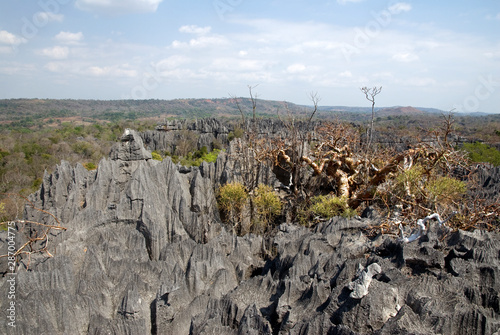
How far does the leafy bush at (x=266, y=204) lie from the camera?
12797 mm

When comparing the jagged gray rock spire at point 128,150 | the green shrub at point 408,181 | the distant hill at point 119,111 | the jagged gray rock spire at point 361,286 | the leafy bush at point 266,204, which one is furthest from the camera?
the distant hill at point 119,111

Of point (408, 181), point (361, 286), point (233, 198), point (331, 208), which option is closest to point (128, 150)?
point (233, 198)

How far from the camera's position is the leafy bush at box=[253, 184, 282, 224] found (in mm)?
12797

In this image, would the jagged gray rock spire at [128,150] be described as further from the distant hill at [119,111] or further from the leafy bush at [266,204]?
the distant hill at [119,111]

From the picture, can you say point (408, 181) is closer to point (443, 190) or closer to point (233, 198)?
point (443, 190)

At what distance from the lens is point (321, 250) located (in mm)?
8625

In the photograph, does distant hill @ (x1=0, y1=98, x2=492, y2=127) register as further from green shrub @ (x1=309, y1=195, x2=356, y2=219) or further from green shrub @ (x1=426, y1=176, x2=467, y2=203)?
green shrub @ (x1=426, y1=176, x2=467, y2=203)

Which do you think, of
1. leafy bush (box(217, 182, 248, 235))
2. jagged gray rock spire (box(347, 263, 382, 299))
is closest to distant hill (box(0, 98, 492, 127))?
leafy bush (box(217, 182, 248, 235))

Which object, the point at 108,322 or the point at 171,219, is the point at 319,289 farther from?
the point at 171,219

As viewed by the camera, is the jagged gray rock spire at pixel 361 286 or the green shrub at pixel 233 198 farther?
the green shrub at pixel 233 198

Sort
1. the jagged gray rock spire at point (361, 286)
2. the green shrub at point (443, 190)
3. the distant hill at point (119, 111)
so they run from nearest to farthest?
the jagged gray rock spire at point (361, 286) → the green shrub at point (443, 190) → the distant hill at point (119, 111)

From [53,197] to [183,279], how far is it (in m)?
8.69

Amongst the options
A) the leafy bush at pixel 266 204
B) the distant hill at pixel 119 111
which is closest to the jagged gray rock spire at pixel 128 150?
the leafy bush at pixel 266 204

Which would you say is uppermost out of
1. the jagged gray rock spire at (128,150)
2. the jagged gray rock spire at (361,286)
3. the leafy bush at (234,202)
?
the jagged gray rock spire at (128,150)
